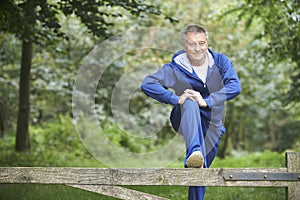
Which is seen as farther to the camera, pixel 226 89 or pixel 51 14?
pixel 51 14

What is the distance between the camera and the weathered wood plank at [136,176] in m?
3.54

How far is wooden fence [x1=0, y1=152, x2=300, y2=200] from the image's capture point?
11.6 ft

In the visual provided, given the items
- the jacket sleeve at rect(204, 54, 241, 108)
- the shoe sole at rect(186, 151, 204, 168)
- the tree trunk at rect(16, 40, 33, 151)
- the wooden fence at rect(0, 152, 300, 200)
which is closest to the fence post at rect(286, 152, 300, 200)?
the wooden fence at rect(0, 152, 300, 200)

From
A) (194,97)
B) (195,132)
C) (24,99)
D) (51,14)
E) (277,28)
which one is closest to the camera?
(195,132)

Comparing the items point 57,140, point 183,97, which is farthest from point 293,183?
point 57,140

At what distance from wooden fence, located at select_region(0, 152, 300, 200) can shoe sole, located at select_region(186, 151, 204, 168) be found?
0.34ft

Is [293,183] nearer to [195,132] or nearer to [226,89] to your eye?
[195,132]

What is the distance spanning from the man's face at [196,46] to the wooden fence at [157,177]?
1.10m

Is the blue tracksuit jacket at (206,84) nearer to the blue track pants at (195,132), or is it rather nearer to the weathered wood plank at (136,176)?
the blue track pants at (195,132)

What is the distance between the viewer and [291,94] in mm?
8086

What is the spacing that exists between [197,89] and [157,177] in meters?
1.02

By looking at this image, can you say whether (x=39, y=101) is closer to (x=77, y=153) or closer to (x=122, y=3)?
(x=77, y=153)

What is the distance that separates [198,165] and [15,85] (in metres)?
7.99

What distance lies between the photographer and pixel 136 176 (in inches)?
142
